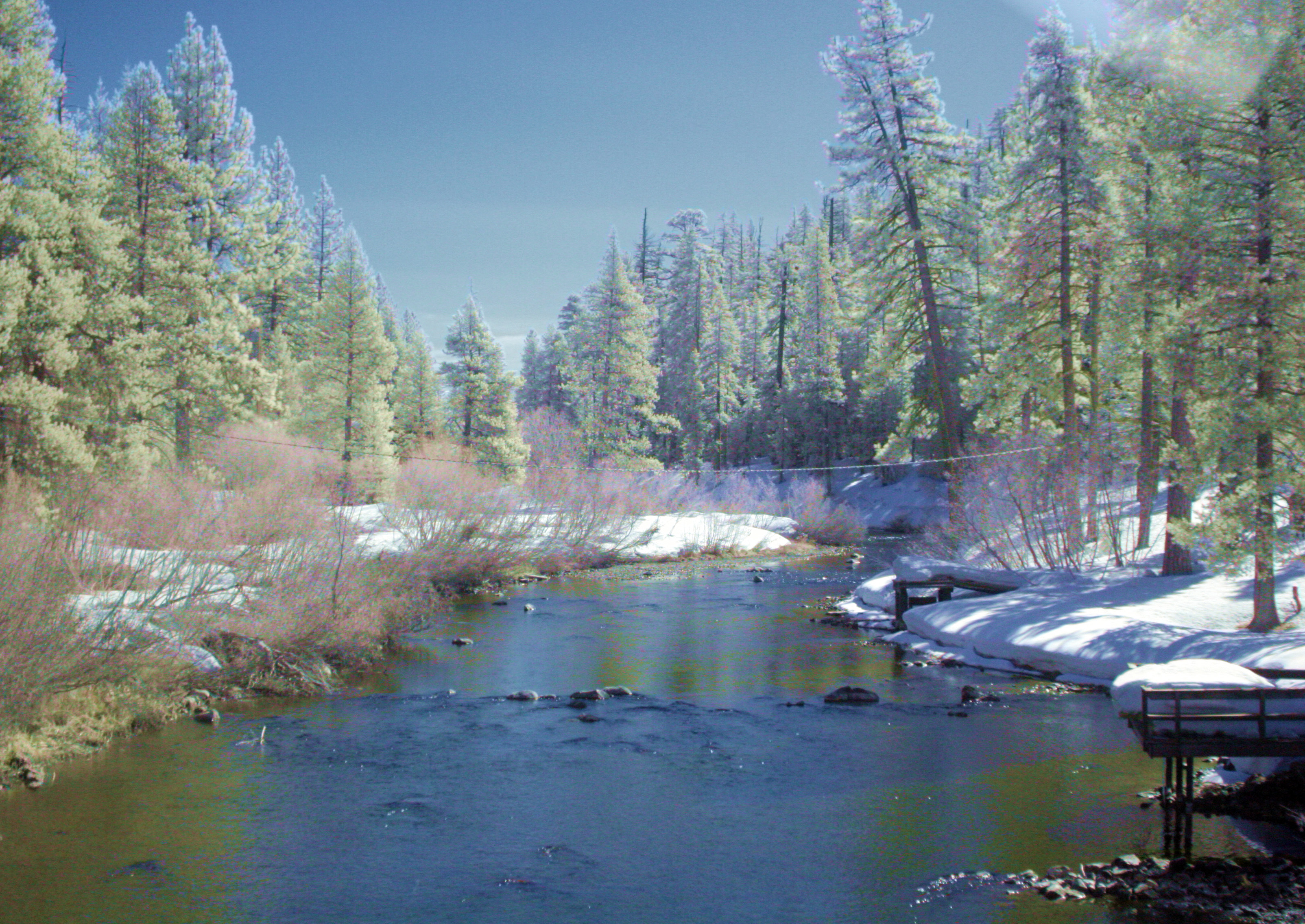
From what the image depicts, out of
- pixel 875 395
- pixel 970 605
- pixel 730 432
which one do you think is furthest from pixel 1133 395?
pixel 730 432

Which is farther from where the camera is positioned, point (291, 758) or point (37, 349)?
point (37, 349)

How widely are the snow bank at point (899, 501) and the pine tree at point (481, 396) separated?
1578cm

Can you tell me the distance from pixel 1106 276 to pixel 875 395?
29975 millimetres

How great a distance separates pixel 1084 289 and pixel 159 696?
2262 centimetres

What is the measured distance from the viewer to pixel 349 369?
37406 millimetres

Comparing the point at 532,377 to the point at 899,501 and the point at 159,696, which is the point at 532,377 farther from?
the point at 159,696

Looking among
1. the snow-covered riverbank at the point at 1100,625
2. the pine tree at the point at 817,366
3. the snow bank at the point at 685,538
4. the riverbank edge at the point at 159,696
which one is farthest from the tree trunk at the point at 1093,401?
the pine tree at the point at 817,366

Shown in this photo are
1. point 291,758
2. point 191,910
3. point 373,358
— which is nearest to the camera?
point 191,910

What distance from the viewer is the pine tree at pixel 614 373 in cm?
4678

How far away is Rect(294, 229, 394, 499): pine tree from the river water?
21803 millimetres

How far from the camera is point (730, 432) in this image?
207ft

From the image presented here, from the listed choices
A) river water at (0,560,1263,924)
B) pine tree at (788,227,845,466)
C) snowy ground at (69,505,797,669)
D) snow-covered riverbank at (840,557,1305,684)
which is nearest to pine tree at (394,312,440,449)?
pine tree at (788,227,845,466)

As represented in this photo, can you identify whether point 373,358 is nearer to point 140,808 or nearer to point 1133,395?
point 1133,395

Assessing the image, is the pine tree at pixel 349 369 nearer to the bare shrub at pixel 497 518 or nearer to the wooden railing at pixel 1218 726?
the bare shrub at pixel 497 518
